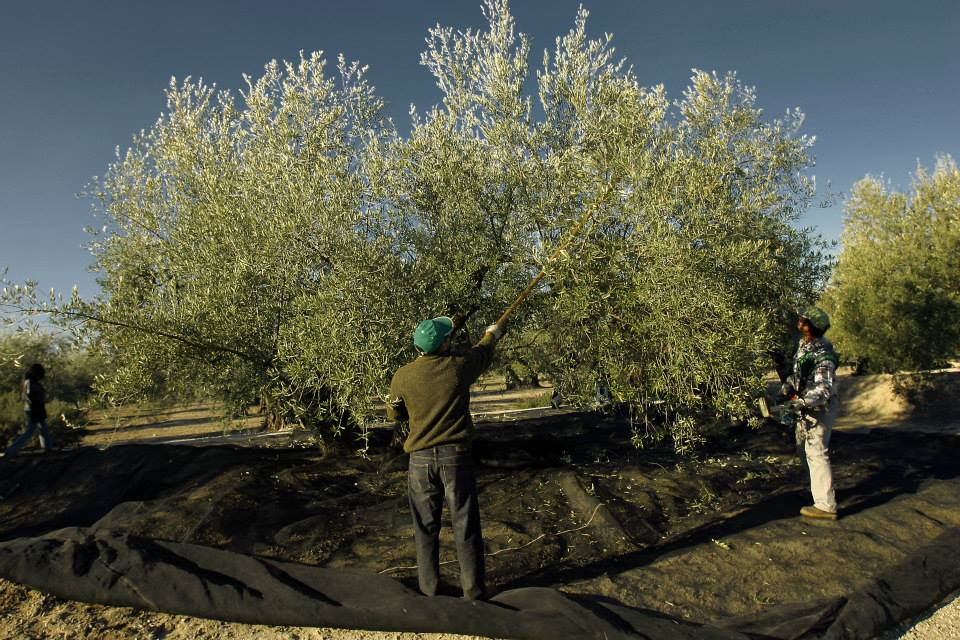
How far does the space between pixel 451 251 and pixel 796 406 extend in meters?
4.33

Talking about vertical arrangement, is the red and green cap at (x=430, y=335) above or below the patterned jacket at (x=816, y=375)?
above

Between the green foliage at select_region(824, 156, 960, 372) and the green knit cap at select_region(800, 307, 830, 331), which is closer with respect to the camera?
the green knit cap at select_region(800, 307, 830, 331)

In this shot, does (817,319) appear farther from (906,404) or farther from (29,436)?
(906,404)

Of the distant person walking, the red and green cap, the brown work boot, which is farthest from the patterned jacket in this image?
the distant person walking

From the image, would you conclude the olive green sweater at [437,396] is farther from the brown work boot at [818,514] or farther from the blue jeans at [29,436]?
the blue jeans at [29,436]

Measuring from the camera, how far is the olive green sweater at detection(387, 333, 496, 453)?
434 cm

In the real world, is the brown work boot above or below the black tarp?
below

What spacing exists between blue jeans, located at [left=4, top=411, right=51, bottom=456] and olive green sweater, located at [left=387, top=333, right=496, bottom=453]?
10.0 meters

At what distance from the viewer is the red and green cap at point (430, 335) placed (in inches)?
176

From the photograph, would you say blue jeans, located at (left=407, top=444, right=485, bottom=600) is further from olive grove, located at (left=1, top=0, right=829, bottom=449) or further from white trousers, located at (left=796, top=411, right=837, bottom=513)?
white trousers, located at (left=796, top=411, right=837, bottom=513)

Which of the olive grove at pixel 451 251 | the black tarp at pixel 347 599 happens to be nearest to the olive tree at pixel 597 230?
the olive grove at pixel 451 251

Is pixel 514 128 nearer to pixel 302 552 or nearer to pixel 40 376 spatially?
pixel 302 552

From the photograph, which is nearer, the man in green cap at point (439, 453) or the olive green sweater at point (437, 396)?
the man in green cap at point (439, 453)

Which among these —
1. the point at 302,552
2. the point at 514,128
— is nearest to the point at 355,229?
the point at 514,128
